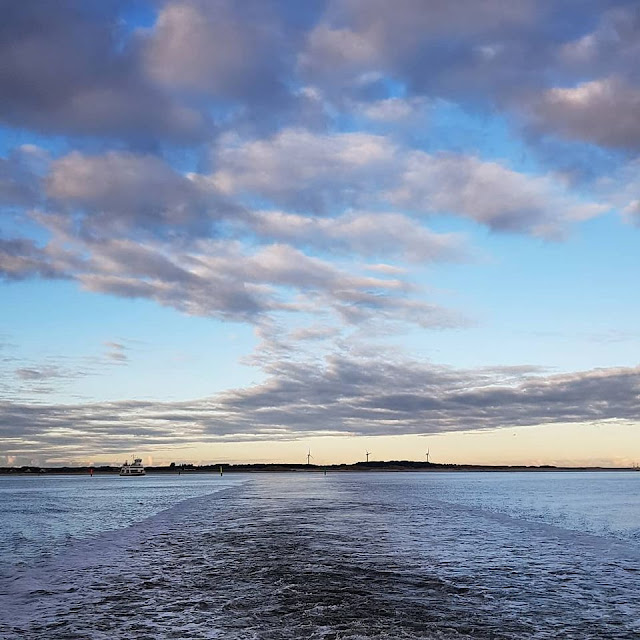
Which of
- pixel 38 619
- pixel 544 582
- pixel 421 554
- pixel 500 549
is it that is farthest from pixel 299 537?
pixel 38 619

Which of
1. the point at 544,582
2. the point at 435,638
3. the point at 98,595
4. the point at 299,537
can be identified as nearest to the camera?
the point at 435,638

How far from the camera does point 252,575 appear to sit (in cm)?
2681

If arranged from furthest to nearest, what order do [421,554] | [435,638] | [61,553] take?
[61,553]
[421,554]
[435,638]

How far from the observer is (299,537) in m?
40.6

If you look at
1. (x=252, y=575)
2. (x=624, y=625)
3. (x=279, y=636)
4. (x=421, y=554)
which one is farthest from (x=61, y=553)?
(x=624, y=625)

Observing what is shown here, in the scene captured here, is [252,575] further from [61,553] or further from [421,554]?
[61,553]

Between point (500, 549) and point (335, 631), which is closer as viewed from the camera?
point (335, 631)

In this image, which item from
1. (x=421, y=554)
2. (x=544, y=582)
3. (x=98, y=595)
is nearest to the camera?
(x=98, y=595)

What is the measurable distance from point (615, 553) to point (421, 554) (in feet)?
37.9

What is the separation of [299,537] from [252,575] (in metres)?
14.2

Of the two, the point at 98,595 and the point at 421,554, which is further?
the point at 421,554

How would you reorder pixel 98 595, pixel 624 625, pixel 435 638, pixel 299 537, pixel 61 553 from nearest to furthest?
1. pixel 435 638
2. pixel 624 625
3. pixel 98 595
4. pixel 61 553
5. pixel 299 537

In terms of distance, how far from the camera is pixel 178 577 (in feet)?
87.2

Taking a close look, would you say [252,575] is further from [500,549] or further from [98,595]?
[500,549]
